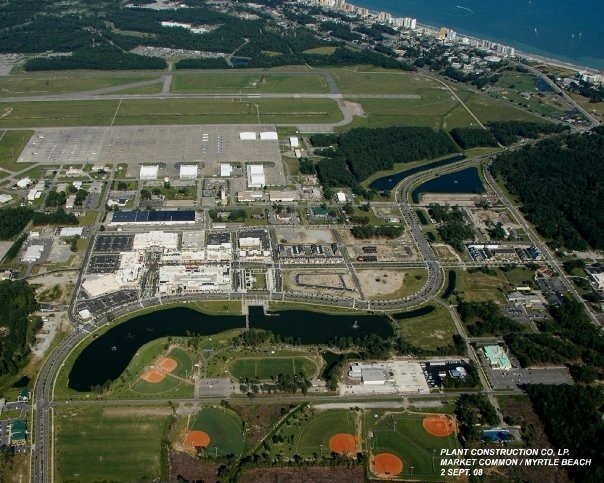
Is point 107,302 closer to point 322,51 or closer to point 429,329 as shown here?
point 429,329

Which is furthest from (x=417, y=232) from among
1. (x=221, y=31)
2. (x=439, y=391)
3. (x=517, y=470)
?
(x=221, y=31)

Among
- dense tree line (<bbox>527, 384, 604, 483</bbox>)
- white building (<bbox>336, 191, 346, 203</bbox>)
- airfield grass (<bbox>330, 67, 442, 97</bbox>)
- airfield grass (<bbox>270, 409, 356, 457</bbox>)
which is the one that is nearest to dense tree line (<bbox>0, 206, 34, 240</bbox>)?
white building (<bbox>336, 191, 346, 203</bbox>)

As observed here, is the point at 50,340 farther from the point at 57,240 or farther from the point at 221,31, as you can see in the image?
the point at 221,31

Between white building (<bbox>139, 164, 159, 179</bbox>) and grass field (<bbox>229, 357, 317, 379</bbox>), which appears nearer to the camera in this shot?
grass field (<bbox>229, 357, 317, 379</bbox>)

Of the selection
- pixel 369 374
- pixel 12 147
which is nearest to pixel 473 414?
pixel 369 374

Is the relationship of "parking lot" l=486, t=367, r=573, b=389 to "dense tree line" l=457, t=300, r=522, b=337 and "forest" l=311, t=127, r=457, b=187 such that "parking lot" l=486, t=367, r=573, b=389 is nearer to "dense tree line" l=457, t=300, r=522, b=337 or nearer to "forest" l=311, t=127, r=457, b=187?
"dense tree line" l=457, t=300, r=522, b=337
